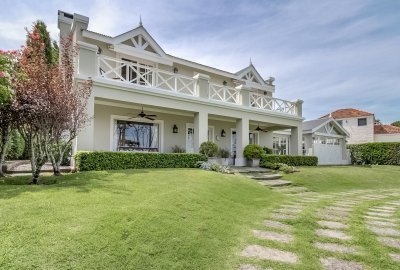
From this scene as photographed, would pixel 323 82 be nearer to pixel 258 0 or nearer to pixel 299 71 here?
Answer: pixel 299 71

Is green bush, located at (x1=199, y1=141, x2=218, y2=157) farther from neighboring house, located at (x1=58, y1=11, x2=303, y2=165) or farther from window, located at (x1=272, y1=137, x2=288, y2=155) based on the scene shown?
window, located at (x1=272, y1=137, x2=288, y2=155)

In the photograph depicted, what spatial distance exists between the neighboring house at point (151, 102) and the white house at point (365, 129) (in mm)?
23365

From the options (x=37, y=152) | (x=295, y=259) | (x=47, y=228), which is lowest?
(x=295, y=259)

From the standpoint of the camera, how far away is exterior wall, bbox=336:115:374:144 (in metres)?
36.3

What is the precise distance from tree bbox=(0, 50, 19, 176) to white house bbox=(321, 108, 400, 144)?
122 ft

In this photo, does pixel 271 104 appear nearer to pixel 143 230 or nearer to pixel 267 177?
pixel 267 177

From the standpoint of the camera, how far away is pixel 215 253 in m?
3.88

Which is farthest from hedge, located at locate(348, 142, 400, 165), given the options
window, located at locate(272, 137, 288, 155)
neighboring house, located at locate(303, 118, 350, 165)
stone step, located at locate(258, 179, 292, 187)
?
stone step, located at locate(258, 179, 292, 187)

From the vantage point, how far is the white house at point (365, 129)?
36.0 m

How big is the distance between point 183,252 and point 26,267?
1850 millimetres

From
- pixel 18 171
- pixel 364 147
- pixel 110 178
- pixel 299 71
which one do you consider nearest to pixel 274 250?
pixel 110 178

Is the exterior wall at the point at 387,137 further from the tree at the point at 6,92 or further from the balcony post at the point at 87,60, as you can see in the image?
the tree at the point at 6,92

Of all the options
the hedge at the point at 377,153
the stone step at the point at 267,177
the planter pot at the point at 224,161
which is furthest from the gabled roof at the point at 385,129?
the planter pot at the point at 224,161

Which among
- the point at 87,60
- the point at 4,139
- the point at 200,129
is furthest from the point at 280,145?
the point at 4,139
